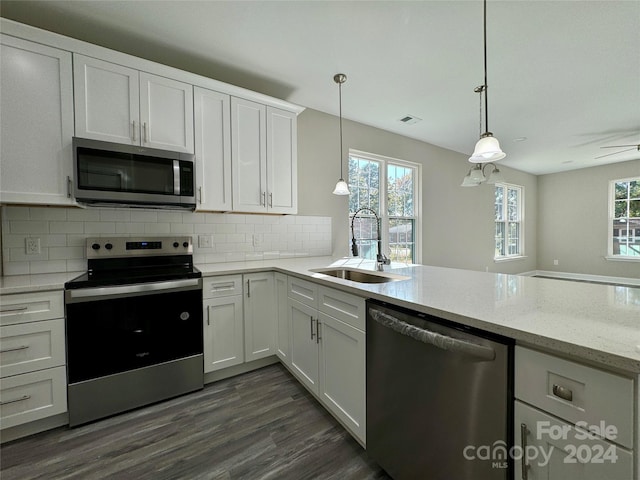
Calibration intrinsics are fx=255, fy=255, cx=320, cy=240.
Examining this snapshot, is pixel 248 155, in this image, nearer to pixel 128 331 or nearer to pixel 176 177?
pixel 176 177

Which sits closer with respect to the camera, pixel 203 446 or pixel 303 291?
pixel 203 446

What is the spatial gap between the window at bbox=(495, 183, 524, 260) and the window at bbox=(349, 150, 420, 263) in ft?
9.69

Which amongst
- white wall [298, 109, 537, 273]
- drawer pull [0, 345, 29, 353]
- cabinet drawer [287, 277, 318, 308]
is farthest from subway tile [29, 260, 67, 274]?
white wall [298, 109, 537, 273]

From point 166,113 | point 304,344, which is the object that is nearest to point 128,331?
point 304,344

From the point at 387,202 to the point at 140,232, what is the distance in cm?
307

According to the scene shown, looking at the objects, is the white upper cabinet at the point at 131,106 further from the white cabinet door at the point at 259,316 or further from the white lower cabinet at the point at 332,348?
the white lower cabinet at the point at 332,348

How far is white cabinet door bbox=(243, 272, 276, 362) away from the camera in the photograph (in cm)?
217

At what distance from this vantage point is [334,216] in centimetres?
332

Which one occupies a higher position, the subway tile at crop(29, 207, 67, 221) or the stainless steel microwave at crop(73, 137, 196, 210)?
the stainless steel microwave at crop(73, 137, 196, 210)

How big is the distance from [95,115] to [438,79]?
2891 millimetres

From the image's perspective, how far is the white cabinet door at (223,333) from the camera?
6.56 feet

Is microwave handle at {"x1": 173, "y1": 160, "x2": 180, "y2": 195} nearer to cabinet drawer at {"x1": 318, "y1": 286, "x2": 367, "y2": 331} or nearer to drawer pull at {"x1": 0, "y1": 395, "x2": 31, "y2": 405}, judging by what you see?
cabinet drawer at {"x1": 318, "y1": 286, "x2": 367, "y2": 331}

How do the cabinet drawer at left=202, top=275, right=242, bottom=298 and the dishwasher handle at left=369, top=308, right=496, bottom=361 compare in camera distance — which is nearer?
the dishwasher handle at left=369, top=308, right=496, bottom=361

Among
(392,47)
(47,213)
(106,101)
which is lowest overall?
(47,213)
